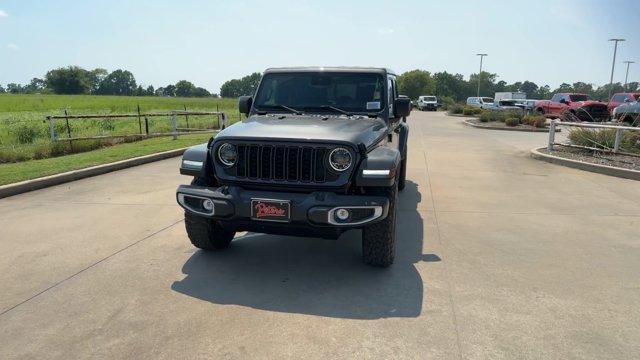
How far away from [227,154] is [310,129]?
2.50 ft

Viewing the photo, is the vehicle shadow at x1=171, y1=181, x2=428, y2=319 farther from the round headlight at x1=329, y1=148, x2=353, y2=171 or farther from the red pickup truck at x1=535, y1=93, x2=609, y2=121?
the red pickup truck at x1=535, y1=93, x2=609, y2=121

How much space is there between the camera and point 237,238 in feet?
17.3

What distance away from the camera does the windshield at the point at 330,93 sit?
16.7 feet

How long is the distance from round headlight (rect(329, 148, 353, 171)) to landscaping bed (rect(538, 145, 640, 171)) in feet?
26.5

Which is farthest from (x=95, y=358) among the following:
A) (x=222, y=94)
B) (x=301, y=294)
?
(x=222, y=94)

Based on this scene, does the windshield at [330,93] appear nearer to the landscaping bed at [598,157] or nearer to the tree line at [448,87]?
the landscaping bed at [598,157]

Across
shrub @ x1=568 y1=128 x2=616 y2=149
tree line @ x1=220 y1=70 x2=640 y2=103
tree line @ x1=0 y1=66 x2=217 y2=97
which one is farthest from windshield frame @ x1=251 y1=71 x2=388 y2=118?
tree line @ x1=0 y1=66 x2=217 y2=97

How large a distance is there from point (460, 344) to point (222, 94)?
14341 centimetres

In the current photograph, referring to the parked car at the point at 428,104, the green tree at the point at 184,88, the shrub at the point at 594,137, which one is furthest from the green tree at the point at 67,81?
the shrub at the point at 594,137

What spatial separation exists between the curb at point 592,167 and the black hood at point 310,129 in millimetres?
6549


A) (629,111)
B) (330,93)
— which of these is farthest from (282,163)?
(629,111)

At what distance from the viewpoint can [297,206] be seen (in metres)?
3.70

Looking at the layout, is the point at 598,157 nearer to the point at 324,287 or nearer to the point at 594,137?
the point at 594,137

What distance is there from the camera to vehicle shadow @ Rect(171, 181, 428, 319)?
358cm
